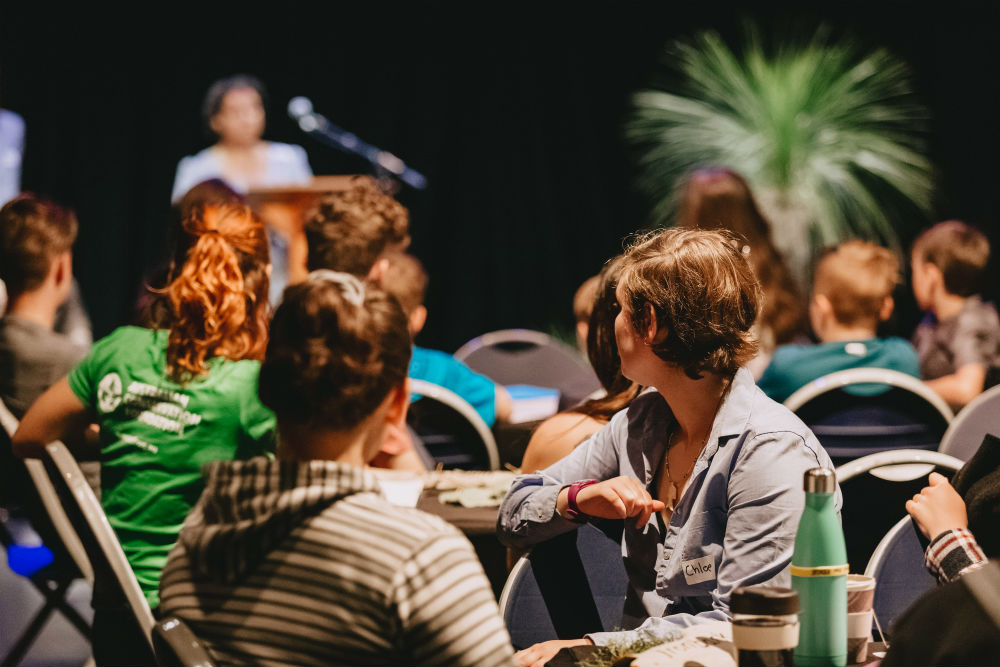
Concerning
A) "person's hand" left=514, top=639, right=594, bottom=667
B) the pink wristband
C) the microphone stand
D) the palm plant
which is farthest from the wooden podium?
"person's hand" left=514, top=639, right=594, bottom=667

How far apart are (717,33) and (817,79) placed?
95cm

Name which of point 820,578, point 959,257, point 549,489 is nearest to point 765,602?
point 820,578

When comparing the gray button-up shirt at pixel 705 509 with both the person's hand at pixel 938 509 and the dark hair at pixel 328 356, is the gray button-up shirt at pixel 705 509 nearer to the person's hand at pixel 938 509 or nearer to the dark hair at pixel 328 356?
the person's hand at pixel 938 509

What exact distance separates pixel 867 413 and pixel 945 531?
137cm

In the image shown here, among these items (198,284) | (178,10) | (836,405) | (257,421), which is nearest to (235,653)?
(257,421)

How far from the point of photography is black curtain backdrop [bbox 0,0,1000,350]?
788 centimetres

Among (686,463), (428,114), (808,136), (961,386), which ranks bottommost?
(961,386)

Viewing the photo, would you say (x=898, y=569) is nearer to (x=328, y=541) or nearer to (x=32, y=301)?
(x=328, y=541)

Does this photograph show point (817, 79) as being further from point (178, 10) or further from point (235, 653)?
point (235, 653)

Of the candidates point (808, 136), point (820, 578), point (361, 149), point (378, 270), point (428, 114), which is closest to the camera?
point (820, 578)

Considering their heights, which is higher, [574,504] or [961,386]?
[574,504]

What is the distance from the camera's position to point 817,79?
7305mm

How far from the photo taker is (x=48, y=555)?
2.76m

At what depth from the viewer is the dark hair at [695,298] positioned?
164 cm
